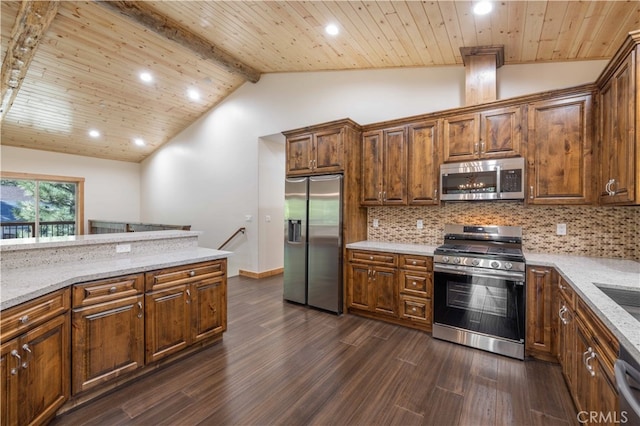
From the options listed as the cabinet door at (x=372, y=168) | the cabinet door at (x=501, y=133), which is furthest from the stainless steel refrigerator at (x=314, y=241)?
the cabinet door at (x=501, y=133)

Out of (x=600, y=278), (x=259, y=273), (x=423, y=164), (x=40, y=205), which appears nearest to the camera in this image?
(x=600, y=278)

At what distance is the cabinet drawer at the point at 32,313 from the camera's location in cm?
146

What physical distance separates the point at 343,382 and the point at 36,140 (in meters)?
8.43

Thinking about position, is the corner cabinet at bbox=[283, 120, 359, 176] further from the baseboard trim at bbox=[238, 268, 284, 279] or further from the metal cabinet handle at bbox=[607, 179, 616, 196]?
the metal cabinet handle at bbox=[607, 179, 616, 196]

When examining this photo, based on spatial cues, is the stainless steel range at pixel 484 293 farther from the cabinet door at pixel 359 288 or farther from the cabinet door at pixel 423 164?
the cabinet door at pixel 359 288

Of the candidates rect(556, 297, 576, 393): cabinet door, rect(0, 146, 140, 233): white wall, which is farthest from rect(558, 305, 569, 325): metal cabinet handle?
rect(0, 146, 140, 233): white wall

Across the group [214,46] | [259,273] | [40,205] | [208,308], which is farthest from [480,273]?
[40,205]

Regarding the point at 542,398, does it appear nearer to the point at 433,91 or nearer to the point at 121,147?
the point at 433,91

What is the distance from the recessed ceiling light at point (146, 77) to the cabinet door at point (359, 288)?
4.78 m

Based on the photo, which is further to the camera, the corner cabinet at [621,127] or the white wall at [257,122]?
the white wall at [257,122]

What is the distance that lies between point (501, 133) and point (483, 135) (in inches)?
6.3

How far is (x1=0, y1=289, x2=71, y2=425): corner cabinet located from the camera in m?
1.47

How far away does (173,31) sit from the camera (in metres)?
4.15

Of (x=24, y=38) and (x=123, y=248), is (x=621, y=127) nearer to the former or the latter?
(x=123, y=248)
